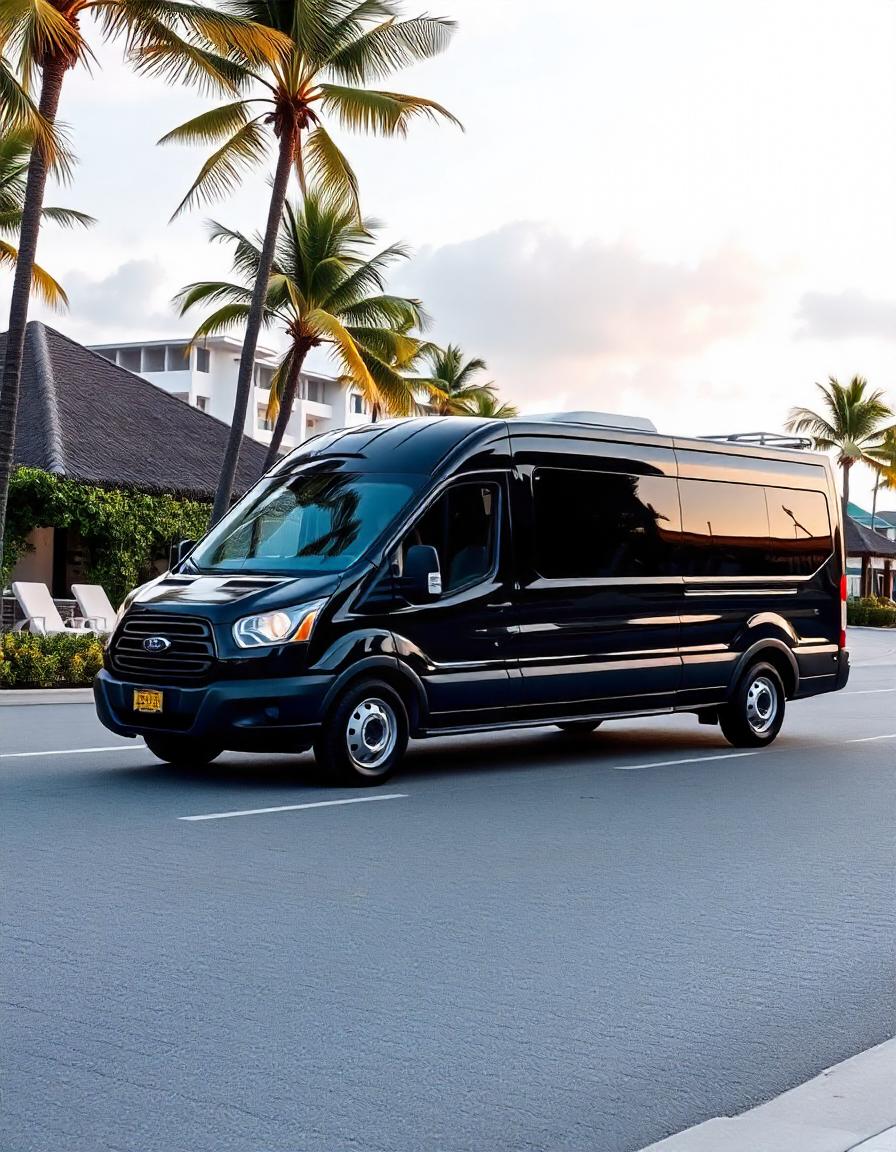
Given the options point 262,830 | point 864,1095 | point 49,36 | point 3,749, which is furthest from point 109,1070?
point 49,36

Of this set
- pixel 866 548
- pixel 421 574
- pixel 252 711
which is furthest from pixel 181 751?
pixel 866 548

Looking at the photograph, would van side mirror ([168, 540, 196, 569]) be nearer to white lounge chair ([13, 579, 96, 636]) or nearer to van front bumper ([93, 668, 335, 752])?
van front bumper ([93, 668, 335, 752])

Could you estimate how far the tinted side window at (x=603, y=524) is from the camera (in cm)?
1235

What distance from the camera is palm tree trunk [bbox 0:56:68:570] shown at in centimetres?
2142

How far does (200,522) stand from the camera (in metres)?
33.5

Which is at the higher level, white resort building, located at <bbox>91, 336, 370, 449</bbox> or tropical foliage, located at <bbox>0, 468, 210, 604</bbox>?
white resort building, located at <bbox>91, 336, 370, 449</bbox>

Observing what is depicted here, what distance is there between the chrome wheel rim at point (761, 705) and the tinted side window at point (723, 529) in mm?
1031

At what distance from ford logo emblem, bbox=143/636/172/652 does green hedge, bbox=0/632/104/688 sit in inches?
387

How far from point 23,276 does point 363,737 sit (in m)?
13.1

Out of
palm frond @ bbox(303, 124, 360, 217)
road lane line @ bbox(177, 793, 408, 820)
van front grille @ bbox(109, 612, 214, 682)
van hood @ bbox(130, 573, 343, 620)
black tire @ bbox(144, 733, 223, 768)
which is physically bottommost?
road lane line @ bbox(177, 793, 408, 820)

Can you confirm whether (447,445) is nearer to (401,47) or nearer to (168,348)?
(401,47)

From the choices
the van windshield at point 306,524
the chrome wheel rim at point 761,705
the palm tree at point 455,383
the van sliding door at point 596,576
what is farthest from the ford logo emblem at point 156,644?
the palm tree at point 455,383

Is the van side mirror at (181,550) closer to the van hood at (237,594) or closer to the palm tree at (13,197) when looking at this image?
the van hood at (237,594)

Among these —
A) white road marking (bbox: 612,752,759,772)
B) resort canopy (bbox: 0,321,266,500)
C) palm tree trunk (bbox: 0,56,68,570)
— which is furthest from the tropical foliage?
white road marking (bbox: 612,752,759,772)
